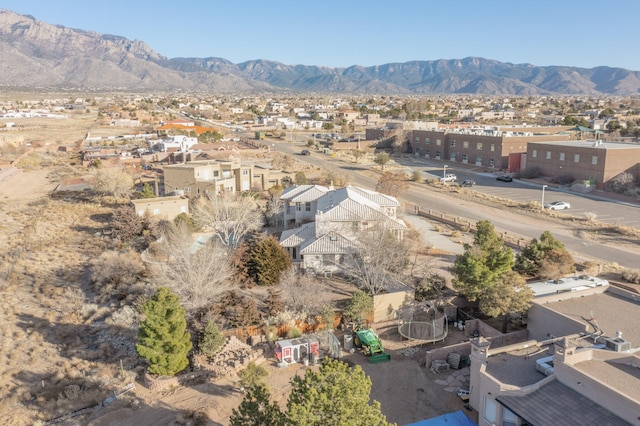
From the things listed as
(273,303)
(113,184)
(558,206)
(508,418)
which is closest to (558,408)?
(508,418)

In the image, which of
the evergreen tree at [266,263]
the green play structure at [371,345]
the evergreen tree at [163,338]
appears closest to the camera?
the evergreen tree at [163,338]

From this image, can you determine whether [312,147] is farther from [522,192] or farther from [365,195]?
[365,195]

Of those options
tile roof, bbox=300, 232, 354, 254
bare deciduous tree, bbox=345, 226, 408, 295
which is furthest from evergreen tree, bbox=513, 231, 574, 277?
tile roof, bbox=300, 232, 354, 254

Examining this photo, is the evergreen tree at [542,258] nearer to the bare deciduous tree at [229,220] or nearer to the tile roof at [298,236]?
the tile roof at [298,236]

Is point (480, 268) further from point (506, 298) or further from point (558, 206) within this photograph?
point (558, 206)

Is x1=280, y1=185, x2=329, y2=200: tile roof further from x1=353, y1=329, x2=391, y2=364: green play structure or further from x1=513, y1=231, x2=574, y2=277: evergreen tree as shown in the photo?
x1=353, y1=329, x2=391, y2=364: green play structure

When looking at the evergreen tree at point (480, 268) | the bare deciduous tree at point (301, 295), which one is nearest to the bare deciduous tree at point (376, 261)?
the bare deciduous tree at point (301, 295)
